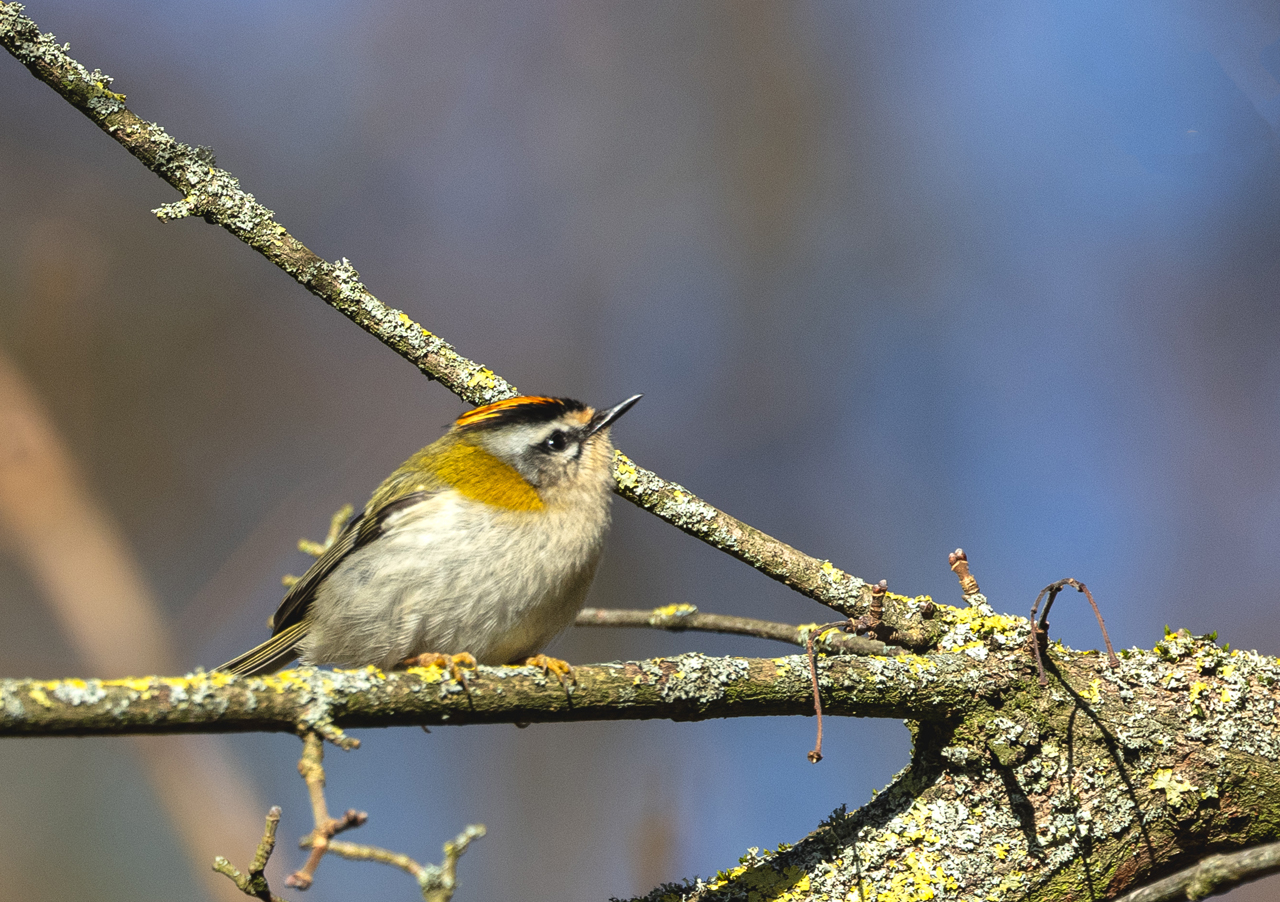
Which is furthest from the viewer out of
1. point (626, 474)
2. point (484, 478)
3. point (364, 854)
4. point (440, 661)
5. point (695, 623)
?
point (695, 623)

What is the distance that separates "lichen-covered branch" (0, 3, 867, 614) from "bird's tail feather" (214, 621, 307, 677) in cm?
85

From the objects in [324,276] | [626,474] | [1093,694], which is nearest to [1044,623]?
[1093,694]

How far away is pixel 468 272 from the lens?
Answer: 5.13 m

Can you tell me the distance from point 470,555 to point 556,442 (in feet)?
2.00

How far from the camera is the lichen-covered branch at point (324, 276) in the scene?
2.37 meters

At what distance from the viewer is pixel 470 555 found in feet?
8.24

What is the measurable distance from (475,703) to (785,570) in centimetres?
101

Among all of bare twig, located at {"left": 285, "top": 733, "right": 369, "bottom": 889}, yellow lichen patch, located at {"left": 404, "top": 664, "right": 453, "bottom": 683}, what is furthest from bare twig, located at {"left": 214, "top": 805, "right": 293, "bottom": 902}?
yellow lichen patch, located at {"left": 404, "top": 664, "right": 453, "bottom": 683}

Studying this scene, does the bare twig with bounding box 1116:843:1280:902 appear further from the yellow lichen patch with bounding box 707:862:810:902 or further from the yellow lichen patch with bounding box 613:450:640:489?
the yellow lichen patch with bounding box 613:450:640:489

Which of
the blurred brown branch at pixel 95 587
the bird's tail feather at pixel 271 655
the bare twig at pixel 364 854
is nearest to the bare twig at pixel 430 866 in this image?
the bare twig at pixel 364 854

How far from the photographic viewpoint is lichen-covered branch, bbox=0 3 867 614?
2365 mm

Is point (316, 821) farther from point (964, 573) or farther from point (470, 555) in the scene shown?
point (964, 573)

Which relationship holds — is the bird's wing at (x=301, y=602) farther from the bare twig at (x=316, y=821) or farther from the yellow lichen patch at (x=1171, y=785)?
the yellow lichen patch at (x=1171, y=785)

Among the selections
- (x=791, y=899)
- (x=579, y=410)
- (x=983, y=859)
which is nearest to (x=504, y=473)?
(x=579, y=410)
